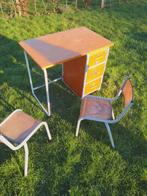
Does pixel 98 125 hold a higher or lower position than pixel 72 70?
lower

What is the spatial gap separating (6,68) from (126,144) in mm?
3399

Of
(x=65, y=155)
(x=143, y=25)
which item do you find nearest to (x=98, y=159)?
(x=65, y=155)

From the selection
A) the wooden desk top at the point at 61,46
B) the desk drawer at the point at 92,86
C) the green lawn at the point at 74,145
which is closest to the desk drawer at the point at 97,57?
the wooden desk top at the point at 61,46

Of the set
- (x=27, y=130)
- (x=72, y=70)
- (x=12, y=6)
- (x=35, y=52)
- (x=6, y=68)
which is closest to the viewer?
(x=27, y=130)

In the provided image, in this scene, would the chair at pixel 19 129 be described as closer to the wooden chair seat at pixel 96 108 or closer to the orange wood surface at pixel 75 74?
the wooden chair seat at pixel 96 108

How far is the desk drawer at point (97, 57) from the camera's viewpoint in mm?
3762

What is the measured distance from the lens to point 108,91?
4.61 meters

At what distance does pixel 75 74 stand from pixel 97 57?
0.65 m

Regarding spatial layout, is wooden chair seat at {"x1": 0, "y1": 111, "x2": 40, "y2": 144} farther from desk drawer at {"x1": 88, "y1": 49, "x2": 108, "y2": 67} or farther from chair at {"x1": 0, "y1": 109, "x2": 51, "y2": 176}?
desk drawer at {"x1": 88, "y1": 49, "x2": 108, "y2": 67}

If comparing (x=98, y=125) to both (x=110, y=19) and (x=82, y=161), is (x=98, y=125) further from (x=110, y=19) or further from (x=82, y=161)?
(x=110, y=19)

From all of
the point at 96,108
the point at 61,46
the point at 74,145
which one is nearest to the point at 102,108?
the point at 96,108

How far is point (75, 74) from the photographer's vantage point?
4305 mm

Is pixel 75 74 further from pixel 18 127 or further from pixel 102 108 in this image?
pixel 18 127

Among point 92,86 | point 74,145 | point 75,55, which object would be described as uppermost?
point 75,55
